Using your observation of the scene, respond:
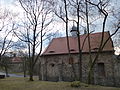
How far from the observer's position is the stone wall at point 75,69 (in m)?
21.2

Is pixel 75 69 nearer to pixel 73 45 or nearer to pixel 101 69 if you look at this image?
pixel 101 69

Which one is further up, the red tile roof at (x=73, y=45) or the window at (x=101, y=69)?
the red tile roof at (x=73, y=45)

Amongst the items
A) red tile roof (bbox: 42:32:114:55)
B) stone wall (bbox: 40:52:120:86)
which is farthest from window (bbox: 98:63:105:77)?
red tile roof (bbox: 42:32:114:55)

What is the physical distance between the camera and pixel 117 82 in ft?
68.4

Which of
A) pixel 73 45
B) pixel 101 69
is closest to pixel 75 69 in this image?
pixel 101 69

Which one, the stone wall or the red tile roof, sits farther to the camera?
the red tile roof

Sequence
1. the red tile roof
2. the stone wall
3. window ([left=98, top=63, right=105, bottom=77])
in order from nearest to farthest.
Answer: the stone wall → window ([left=98, top=63, right=105, bottom=77]) → the red tile roof

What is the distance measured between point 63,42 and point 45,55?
14.6 feet

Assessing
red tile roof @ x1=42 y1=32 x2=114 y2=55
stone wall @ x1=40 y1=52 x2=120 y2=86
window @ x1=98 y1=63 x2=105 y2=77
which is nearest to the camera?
stone wall @ x1=40 y1=52 x2=120 y2=86

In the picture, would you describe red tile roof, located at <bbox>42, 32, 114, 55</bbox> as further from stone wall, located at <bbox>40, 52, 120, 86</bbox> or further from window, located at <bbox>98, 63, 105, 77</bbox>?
window, located at <bbox>98, 63, 105, 77</bbox>

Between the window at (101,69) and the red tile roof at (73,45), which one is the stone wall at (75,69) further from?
the red tile roof at (73,45)

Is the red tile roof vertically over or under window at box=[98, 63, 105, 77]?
over

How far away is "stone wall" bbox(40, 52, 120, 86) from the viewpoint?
69.5 feet

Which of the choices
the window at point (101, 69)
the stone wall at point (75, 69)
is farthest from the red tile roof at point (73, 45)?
the window at point (101, 69)
